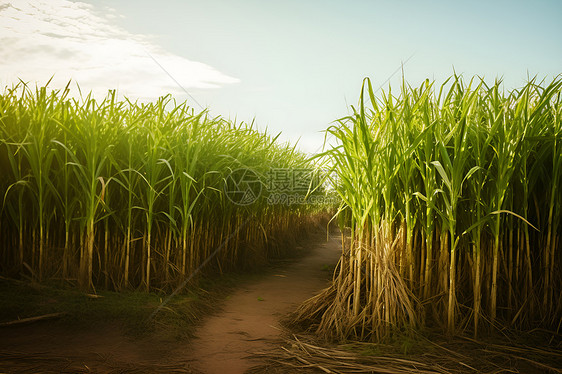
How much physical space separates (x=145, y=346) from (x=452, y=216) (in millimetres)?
2375

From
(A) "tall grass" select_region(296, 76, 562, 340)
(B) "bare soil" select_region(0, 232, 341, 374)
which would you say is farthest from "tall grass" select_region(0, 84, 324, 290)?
(A) "tall grass" select_region(296, 76, 562, 340)

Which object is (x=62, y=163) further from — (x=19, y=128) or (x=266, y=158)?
(x=266, y=158)

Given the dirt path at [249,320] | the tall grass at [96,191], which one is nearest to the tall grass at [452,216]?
the dirt path at [249,320]

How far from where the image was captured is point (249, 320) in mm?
3699

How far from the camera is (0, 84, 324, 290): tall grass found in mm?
3756

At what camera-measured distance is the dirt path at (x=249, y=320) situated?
9.16 ft

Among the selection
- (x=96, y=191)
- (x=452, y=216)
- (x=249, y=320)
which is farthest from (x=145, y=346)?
(x=452, y=216)

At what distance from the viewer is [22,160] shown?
13.4 feet

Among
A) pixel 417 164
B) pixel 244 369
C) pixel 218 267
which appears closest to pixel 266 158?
pixel 218 267

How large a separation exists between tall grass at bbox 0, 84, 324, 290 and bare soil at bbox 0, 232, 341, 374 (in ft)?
2.37

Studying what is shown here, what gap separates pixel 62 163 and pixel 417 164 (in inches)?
124

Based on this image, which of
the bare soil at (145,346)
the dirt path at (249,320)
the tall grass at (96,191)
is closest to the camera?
the bare soil at (145,346)

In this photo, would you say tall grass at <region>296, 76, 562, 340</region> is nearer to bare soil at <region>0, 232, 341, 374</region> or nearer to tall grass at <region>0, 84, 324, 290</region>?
bare soil at <region>0, 232, 341, 374</region>

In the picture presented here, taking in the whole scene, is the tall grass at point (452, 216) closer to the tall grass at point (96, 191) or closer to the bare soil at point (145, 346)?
the bare soil at point (145, 346)
